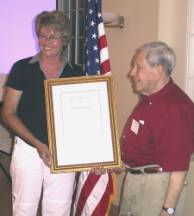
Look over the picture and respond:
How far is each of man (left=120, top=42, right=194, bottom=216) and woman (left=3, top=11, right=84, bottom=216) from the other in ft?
1.46

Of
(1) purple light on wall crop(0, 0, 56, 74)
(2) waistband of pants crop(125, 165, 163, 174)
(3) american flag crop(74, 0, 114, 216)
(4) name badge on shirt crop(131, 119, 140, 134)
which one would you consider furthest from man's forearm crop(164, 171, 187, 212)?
(1) purple light on wall crop(0, 0, 56, 74)

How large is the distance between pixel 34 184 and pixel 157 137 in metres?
0.78

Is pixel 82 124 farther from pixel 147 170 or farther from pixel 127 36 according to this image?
pixel 127 36

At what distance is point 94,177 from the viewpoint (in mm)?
2836

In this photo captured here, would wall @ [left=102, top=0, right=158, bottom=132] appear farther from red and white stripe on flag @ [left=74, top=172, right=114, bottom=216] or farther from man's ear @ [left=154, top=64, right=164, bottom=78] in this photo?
man's ear @ [left=154, top=64, right=164, bottom=78]

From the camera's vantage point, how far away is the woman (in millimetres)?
2250

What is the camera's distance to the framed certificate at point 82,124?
223 cm

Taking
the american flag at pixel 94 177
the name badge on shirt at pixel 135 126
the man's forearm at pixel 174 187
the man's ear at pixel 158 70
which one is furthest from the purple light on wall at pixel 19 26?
the man's forearm at pixel 174 187

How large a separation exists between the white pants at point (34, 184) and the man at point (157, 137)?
41 centimetres

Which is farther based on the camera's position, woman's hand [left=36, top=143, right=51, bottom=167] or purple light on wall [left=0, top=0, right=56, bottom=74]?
purple light on wall [left=0, top=0, right=56, bottom=74]

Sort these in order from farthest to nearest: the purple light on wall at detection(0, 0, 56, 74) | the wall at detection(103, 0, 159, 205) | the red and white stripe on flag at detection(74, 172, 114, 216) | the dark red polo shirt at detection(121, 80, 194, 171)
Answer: the purple light on wall at detection(0, 0, 56, 74), the wall at detection(103, 0, 159, 205), the red and white stripe on flag at detection(74, 172, 114, 216), the dark red polo shirt at detection(121, 80, 194, 171)

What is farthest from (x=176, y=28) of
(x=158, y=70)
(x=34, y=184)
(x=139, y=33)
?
(x=34, y=184)

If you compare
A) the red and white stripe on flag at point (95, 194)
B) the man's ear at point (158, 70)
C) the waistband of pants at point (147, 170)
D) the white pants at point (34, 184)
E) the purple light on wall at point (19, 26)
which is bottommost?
the red and white stripe on flag at point (95, 194)

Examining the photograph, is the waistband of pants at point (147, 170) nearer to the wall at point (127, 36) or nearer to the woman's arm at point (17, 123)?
the woman's arm at point (17, 123)
